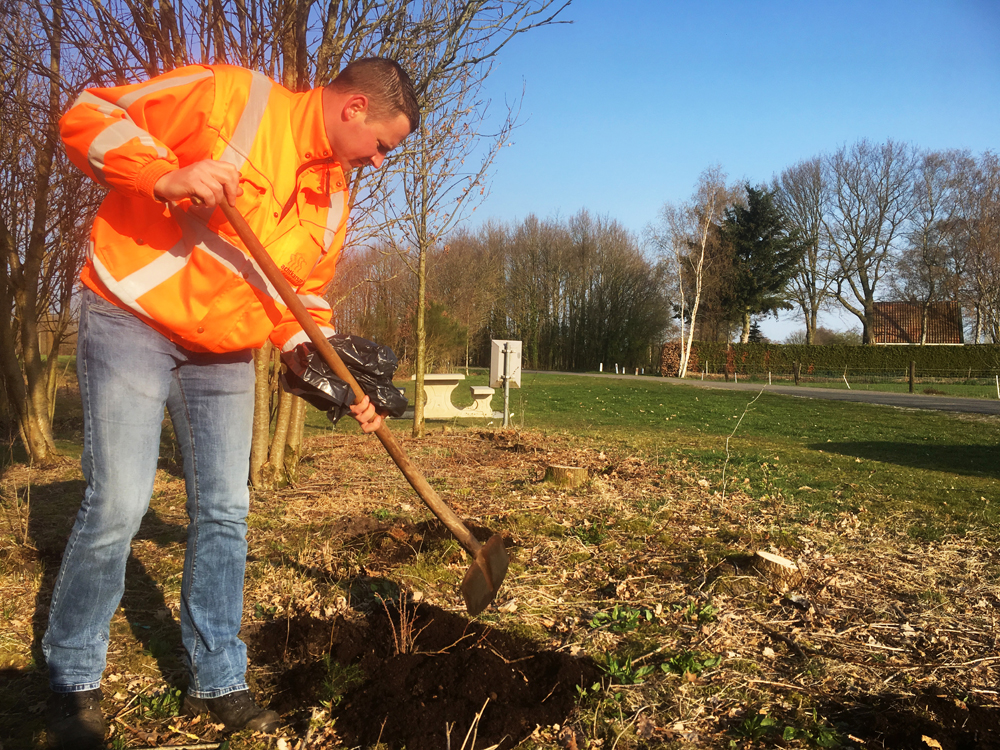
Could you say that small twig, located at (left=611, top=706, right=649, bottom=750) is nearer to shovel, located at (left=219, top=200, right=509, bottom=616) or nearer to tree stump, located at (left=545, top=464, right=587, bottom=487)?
shovel, located at (left=219, top=200, right=509, bottom=616)

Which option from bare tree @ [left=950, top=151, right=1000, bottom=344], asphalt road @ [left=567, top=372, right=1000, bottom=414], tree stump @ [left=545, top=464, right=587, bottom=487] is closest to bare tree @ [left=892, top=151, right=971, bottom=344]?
bare tree @ [left=950, top=151, right=1000, bottom=344]

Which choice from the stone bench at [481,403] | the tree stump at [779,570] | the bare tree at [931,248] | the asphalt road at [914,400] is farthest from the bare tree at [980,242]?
the tree stump at [779,570]

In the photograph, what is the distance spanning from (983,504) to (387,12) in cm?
604

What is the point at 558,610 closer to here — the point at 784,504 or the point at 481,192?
the point at 784,504

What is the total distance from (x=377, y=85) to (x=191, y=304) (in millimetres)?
882

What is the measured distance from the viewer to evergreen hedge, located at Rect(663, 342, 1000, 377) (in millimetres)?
30531

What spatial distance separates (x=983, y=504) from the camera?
555 centimetres

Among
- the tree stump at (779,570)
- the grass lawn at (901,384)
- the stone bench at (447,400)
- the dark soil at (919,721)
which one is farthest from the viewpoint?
the grass lawn at (901,384)

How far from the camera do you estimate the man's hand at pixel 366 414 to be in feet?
7.55

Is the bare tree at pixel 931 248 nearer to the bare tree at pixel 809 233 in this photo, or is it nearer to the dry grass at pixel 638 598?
the bare tree at pixel 809 233

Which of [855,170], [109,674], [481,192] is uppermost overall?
[855,170]

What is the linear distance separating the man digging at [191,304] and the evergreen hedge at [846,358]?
107ft

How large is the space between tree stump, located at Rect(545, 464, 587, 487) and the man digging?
3.60 m

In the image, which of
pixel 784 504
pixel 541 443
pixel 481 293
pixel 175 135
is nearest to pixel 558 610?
pixel 175 135
